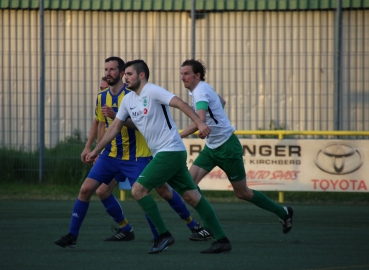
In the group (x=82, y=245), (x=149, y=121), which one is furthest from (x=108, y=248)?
(x=149, y=121)

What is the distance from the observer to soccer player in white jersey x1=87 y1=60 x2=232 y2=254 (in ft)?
26.5

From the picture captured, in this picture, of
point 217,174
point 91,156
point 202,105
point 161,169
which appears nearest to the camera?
point 161,169

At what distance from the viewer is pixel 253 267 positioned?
734cm

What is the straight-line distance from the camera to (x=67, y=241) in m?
8.52

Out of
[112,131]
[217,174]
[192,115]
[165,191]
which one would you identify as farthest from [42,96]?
[192,115]

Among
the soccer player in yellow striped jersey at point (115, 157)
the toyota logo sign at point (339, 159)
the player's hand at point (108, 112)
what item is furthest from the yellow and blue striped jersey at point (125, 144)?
the toyota logo sign at point (339, 159)

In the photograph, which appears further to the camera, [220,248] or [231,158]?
[231,158]

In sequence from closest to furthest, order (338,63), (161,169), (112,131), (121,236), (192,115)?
1. (192,115)
2. (161,169)
3. (112,131)
4. (121,236)
5. (338,63)

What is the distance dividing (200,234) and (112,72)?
78.7 inches

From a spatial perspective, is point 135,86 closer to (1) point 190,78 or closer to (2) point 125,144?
(2) point 125,144

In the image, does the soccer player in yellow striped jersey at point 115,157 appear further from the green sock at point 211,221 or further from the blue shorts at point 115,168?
the green sock at point 211,221

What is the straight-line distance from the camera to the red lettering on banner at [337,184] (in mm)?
13805

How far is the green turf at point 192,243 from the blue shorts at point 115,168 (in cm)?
72

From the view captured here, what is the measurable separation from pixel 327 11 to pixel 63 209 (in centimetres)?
607
